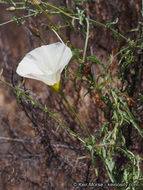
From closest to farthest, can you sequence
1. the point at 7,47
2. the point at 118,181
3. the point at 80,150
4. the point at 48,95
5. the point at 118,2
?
the point at 118,181 → the point at 80,150 → the point at 118,2 → the point at 48,95 → the point at 7,47

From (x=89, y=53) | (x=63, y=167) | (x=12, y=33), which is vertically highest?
(x=12, y=33)

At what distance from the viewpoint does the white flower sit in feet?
2.53

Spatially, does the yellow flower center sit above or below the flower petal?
below

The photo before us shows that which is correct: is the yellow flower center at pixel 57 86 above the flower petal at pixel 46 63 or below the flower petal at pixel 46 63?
below

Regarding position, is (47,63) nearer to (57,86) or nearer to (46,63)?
(46,63)

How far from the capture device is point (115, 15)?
1709 millimetres

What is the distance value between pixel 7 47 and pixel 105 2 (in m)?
1.97

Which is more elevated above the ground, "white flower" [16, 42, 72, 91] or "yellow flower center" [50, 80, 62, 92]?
"white flower" [16, 42, 72, 91]

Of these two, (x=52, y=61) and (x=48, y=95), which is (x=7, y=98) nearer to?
(x=48, y=95)

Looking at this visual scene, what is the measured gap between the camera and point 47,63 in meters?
0.89

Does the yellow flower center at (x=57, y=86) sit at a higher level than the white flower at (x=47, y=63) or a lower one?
lower

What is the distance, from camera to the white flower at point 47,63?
2.53 feet

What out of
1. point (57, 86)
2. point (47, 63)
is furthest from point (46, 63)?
point (57, 86)

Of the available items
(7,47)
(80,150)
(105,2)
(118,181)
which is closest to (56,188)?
(80,150)
